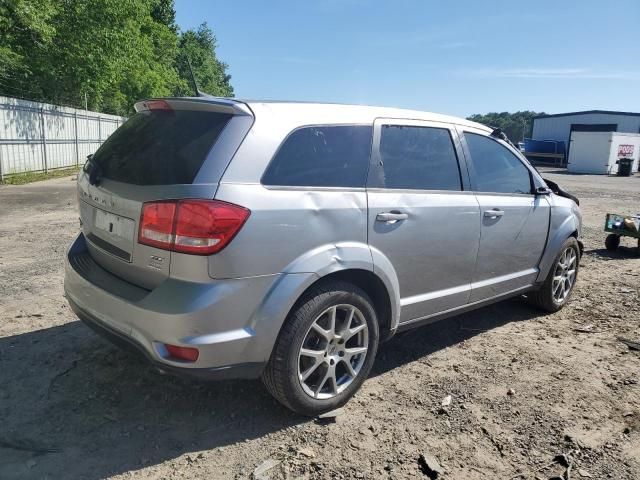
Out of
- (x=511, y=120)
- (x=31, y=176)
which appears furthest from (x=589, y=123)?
(x=511, y=120)

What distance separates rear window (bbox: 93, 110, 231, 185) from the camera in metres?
2.75

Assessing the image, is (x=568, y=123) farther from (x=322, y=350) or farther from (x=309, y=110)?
(x=322, y=350)

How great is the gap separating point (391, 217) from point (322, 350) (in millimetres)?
935

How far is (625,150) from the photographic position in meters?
35.2

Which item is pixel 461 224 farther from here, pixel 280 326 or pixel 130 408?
pixel 130 408

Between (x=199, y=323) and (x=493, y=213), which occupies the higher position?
(x=493, y=213)

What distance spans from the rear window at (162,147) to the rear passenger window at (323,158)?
0.38 meters

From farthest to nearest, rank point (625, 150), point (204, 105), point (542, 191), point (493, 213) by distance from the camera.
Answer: point (625, 150)
point (542, 191)
point (493, 213)
point (204, 105)

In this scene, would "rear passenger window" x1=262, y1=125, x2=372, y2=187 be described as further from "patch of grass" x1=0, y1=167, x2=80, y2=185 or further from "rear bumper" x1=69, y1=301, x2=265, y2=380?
"patch of grass" x1=0, y1=167, x2=80, y2=185

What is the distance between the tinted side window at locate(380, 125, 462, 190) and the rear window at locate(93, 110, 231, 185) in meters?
1.16

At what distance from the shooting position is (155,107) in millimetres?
3223

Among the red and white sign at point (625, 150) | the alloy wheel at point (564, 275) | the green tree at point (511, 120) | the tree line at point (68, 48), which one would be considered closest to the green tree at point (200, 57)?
the tree line at point (68, 48)

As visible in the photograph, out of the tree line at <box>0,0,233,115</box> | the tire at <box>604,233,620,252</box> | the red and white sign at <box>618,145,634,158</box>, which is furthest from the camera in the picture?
the red and white sign at <box>618,145,634,158</box>

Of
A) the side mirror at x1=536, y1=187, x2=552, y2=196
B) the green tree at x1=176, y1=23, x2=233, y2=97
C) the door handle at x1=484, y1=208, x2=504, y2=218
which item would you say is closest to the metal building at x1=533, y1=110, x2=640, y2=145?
the green tree at x1=176, y1=23, x2=233, y2=97
